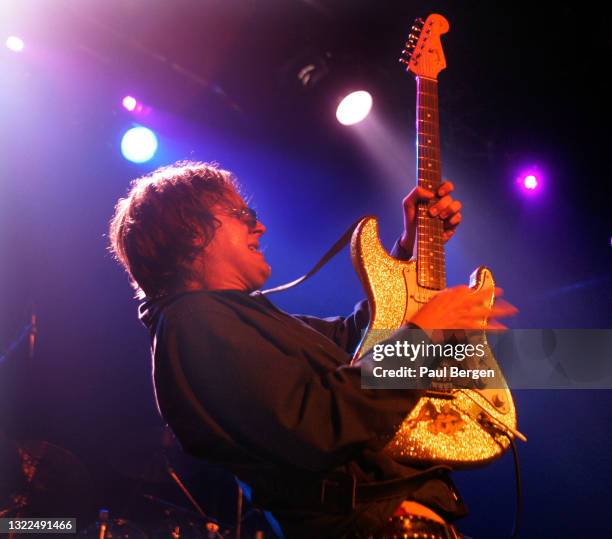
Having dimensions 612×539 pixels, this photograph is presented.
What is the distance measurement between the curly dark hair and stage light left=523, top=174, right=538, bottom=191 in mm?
3981

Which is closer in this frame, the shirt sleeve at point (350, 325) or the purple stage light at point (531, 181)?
the shirt sleeve at point (350, 325)

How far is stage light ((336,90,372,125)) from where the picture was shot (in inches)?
204

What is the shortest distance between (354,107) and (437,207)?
2.90m

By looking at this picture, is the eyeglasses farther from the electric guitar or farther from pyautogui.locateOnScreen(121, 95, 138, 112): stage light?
pyautogui.locateOnScreen(121, 95, 138, 112): stage light

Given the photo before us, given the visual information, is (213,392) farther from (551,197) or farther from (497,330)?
(551,197)

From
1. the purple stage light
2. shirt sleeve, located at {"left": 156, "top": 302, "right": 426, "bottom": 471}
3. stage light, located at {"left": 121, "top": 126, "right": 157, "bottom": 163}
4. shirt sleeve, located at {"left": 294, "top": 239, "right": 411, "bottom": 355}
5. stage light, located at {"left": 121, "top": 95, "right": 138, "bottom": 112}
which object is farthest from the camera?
the purple stage light

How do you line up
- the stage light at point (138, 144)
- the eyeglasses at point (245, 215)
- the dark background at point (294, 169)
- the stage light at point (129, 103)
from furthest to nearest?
the stage light at point (138, 144) → the stage light at point (129, 103) → the dark background at point (294, 169) → the eyeglasses at point (245, 215)

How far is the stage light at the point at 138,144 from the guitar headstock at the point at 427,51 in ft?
9.97

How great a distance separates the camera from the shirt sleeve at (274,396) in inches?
68.6

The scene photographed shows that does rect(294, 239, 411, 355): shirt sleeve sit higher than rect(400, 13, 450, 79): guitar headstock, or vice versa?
rect(400, 13, 450, 79): guitar headstock

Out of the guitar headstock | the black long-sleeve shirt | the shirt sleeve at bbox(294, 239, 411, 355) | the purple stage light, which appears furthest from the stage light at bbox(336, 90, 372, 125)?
the black long-sleeve shirt

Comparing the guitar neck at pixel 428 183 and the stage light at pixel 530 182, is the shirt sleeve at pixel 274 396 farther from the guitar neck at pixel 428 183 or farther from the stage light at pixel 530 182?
the stage light at pixel 530 182

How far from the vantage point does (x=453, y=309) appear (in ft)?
6.57

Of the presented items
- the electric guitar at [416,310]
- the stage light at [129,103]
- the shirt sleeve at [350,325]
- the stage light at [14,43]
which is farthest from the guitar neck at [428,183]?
the stage light at [14,43]
